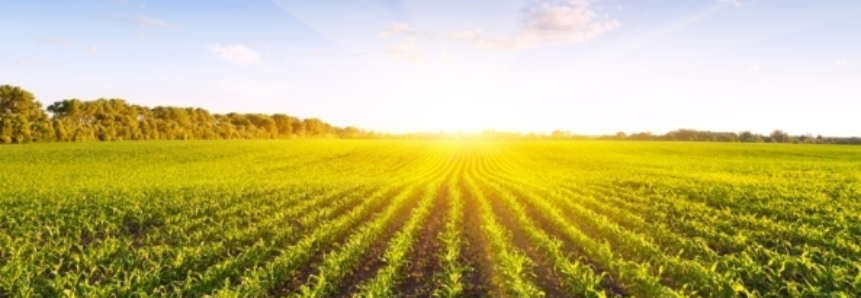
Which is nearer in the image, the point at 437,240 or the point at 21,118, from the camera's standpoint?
the point at 437,240

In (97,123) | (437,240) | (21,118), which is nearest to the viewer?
(437,240)

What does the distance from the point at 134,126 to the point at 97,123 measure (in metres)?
6.10

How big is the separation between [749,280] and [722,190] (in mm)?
19853

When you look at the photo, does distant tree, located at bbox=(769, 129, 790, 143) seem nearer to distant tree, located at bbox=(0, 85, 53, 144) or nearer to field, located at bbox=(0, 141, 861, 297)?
field, located at bbox=(0, 141, 861, 297)

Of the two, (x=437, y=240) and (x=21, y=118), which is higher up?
(x=21, y=118)

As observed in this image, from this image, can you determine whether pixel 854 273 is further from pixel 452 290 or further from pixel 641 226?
pixel 452 290

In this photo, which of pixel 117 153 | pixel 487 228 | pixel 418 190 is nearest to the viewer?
pixel 487 228

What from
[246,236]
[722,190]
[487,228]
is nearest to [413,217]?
Answer: [487,228]

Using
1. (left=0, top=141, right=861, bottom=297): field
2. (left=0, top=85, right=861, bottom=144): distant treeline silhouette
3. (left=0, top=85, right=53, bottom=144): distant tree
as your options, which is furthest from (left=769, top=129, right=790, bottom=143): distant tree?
(left=0, top=85, right=53, bottom=144): distant tree

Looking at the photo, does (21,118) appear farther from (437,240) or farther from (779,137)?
(779,137)

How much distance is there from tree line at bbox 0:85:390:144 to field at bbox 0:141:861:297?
48.2 m

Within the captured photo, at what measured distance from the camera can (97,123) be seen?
88500 millimetres

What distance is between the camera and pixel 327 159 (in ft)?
208

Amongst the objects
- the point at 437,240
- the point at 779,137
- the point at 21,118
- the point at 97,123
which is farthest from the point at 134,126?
the point at 779,137
